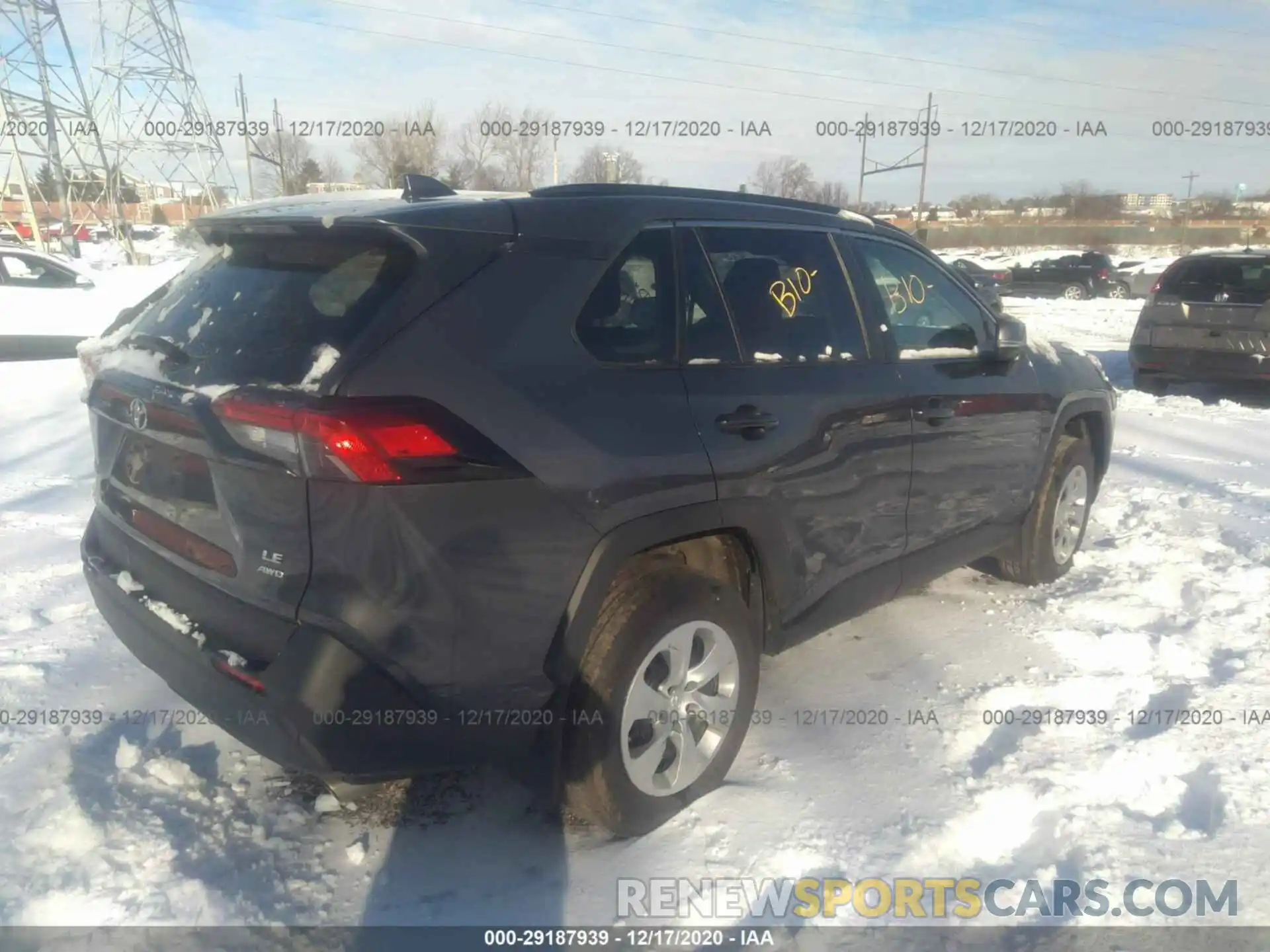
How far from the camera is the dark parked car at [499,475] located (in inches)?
87.6

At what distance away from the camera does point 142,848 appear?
8.60 ft

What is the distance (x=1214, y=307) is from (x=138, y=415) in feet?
34.3

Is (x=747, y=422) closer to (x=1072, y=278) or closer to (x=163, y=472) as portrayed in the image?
(x=163, y=472)

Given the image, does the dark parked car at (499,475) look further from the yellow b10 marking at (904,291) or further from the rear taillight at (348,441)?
the yellow b10 marking at (904,291)

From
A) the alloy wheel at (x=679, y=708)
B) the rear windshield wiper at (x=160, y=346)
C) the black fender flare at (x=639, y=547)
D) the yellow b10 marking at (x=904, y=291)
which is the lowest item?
the alloy wheel at (x=679, y=708)

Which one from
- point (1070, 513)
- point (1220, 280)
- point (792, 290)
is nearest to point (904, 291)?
point (792, 290)

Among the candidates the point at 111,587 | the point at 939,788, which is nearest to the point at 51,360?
the point at 111,587

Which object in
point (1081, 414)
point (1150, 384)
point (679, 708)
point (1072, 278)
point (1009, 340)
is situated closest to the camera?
point (679, 708)

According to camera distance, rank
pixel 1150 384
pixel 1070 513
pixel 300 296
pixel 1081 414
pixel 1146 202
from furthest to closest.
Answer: pixel 1146 202 → pixel 1150 384 → pixel 1070 513 → pixel 1081 414 → pixel 300 296

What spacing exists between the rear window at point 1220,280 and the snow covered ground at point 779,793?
658 centimetres

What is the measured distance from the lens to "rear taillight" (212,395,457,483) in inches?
84.0

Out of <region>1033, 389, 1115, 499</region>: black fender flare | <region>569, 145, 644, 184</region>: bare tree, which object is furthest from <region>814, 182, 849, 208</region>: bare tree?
<region>1033, 389, 1115, 499</region>: black fender flare

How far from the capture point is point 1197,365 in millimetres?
9984
